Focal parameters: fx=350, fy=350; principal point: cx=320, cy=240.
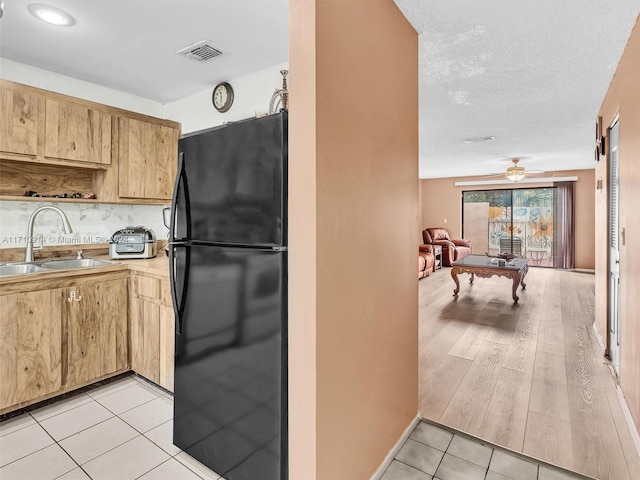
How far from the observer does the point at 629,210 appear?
2160 millimetres

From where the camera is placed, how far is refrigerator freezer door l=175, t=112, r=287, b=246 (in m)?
1.39

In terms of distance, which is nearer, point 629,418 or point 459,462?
point 459,462

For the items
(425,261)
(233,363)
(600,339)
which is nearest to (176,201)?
(233,363)

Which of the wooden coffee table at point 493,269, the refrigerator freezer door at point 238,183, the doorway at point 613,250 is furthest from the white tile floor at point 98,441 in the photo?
the wooden coffee table at point 493,269

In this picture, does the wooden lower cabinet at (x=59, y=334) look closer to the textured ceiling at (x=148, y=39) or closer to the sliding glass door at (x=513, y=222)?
the textured ceiling at (x=148, y=39)

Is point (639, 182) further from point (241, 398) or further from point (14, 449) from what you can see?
point (14, 449)

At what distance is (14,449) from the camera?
1.93 m

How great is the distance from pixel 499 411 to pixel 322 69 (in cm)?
234

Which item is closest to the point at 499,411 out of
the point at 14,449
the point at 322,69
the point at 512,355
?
the point at 512,355

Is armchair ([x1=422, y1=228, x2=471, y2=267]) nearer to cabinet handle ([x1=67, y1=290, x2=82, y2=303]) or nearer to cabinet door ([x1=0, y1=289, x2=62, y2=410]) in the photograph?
cabinet handle ([x1=67, y1=290, x2=82, y2=303])

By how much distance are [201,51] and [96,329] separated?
211 centimetres

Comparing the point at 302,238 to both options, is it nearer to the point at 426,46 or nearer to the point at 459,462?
the point at 459,462

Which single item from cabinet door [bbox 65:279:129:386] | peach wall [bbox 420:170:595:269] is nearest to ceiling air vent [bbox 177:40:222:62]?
cabinet door [bbox 65:279:129:386]

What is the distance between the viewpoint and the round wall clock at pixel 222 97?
2.83m
